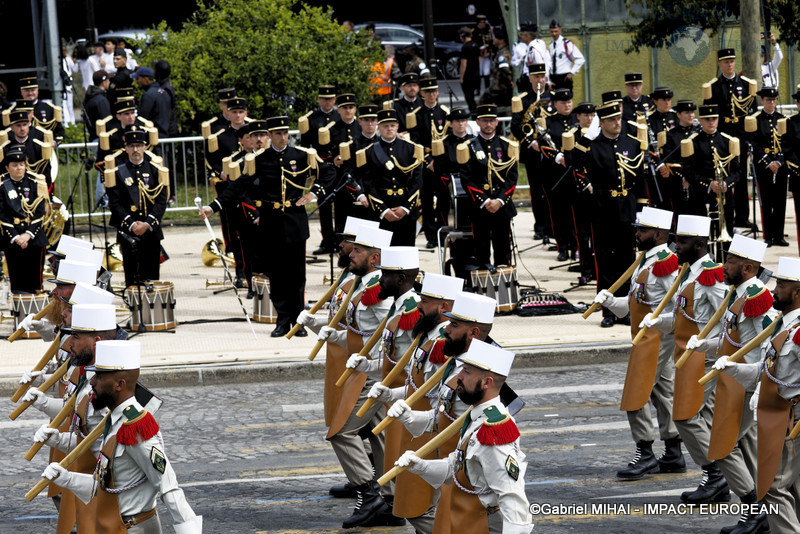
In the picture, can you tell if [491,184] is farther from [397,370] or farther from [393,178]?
[397,370]

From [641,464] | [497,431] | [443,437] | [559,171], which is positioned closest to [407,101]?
[559,171]

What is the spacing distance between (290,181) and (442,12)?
94.6 feet

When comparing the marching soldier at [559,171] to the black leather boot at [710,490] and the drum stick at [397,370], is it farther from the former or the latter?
the drum stick at [397,370]

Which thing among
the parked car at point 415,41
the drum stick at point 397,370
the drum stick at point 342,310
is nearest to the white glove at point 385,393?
the drum stick at point 397,370

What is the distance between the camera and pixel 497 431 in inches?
281

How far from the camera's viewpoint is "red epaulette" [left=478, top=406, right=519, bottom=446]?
23.3 feet

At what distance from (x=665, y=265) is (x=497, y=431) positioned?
4.45 metres

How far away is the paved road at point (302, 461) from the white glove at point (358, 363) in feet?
3.60

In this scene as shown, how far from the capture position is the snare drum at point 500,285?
1706 centimetres

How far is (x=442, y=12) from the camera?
44250 mm

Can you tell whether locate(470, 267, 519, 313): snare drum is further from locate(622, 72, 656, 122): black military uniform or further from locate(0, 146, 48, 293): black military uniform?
locate(0, 146, 48, 293): black military uniform

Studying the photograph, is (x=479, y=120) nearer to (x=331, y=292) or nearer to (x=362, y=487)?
(x=331, y=292)

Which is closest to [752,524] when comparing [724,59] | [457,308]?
[457,308]

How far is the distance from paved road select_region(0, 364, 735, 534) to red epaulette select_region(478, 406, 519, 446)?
2.59 metres
